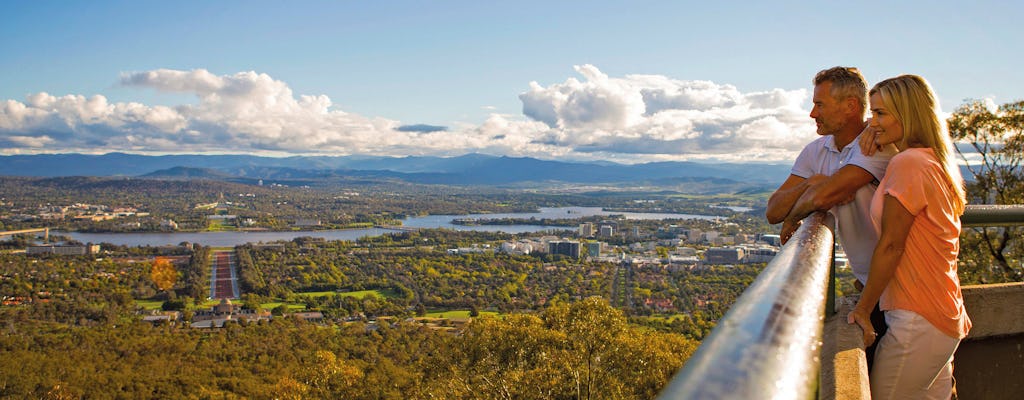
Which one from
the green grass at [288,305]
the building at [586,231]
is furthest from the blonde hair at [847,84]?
the building at [586,231]

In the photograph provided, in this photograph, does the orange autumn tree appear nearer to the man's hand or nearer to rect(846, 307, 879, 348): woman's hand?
the man's hand

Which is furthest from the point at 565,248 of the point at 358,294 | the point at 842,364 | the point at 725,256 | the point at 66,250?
the point at 842,364

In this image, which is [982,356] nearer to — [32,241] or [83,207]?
[32,241]

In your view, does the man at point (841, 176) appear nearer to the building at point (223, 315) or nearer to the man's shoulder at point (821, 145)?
the man's shoulder at point (821, 145)

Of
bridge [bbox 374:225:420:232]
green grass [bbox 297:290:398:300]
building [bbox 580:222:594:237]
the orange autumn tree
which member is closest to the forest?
the orange autumn tree

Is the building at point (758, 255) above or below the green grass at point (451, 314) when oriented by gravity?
above

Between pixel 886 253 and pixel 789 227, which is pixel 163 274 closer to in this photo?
pixel 789 227
